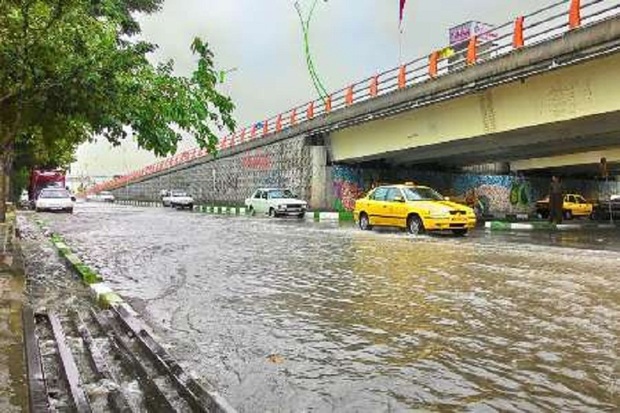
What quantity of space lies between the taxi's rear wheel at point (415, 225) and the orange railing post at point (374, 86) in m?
9.09

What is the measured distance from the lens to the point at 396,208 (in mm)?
21797

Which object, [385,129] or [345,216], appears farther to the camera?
[345,216]

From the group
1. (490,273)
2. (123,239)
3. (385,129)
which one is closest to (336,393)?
(490,273)

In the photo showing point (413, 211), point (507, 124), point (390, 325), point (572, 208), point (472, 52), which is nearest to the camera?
point (390, 325)

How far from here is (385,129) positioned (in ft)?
97.2

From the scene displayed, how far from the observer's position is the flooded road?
4902 millimetres

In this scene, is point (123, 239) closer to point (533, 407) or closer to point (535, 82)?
point (535, 82)

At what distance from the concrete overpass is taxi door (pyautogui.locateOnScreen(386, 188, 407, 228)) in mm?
4281

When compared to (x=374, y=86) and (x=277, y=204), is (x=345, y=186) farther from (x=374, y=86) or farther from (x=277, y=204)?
(x=374, y=86)

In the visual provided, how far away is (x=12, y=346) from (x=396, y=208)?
678 inches

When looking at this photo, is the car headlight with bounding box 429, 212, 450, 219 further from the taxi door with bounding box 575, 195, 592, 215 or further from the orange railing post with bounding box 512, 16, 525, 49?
the taxi door with bounding box 575, 195, 592, 215

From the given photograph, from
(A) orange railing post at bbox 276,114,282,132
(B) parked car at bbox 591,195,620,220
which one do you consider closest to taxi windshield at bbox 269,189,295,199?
(A) orange railing post at bbox 276,114,282,132

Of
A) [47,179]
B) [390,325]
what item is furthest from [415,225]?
[47,179]

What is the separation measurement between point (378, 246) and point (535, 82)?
8.42 metres
